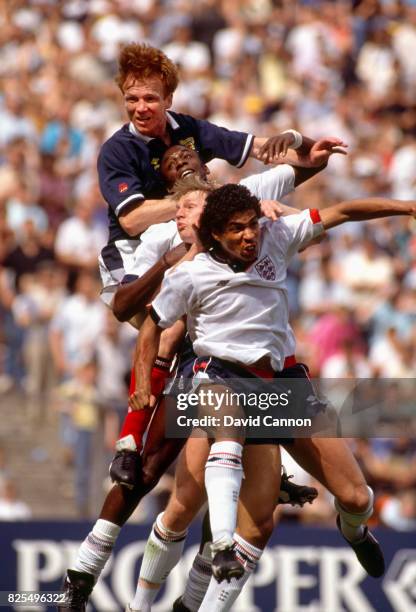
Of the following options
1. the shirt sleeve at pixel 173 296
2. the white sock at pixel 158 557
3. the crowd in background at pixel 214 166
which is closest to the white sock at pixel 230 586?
the white sock at pixel 158 557

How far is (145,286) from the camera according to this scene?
733 cm

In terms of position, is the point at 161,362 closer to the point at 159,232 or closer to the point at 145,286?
the point at 145,286

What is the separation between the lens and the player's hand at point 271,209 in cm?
→ 716

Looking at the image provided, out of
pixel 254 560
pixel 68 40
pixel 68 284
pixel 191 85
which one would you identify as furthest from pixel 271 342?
pixel 68 40

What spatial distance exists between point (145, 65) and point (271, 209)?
1040mm

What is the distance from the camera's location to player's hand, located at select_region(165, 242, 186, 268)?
7.30m

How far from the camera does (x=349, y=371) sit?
12.7 meters

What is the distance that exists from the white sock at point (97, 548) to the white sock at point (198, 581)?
0.48m

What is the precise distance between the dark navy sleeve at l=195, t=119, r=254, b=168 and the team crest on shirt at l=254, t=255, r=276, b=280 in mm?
851

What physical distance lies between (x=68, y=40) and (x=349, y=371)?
20.1 ft

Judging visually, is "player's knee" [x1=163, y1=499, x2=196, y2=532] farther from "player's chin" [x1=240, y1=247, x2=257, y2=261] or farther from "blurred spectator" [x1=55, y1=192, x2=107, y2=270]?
"blurred spectator" [x1=55, y1=192, x2=107, y2=270]

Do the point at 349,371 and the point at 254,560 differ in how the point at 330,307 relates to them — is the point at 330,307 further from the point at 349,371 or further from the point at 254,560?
the point at 254,560

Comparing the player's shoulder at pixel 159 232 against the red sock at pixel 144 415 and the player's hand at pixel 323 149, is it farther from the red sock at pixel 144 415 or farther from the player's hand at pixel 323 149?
the player's hand at pixel 323 149

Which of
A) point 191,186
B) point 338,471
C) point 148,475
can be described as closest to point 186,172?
point 191,186
